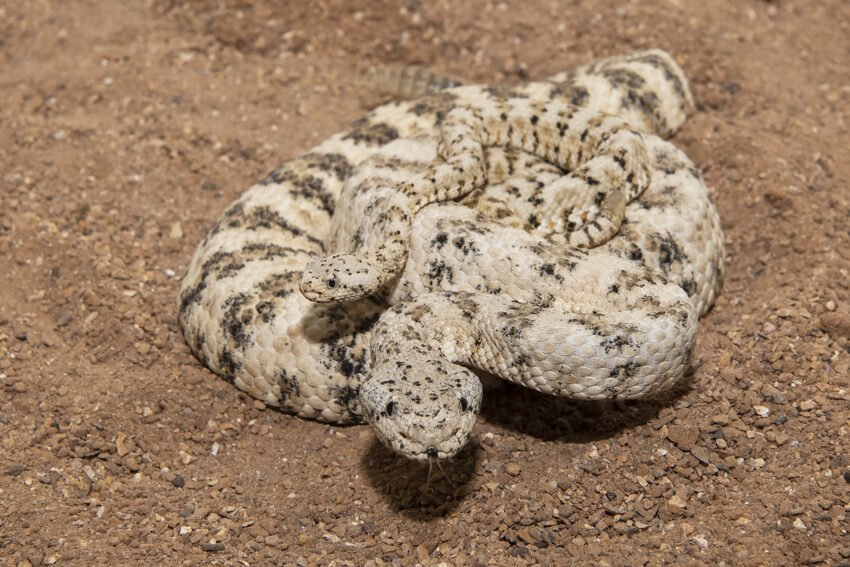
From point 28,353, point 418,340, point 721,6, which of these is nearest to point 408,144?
point 418,340

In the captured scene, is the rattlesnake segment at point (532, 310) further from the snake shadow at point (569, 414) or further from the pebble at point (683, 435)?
the snake shadow at point (569, 414)

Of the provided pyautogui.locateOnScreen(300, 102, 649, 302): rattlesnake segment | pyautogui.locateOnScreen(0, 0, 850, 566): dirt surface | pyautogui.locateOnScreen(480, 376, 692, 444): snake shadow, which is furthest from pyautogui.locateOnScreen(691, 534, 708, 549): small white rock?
pyautogui.locateOnScreen(300, 102, 649, 302): rattlesnake segment

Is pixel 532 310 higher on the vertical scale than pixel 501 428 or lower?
higher

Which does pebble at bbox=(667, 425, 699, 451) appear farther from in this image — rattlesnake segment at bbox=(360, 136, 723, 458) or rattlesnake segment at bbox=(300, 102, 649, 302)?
rattlesnake segment at bbox=(300, 102, 649, 302)

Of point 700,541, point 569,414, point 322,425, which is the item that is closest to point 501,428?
point 569,414

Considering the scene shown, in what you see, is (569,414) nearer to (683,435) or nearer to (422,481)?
(683,435)

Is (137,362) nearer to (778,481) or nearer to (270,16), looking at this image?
(778,481)
